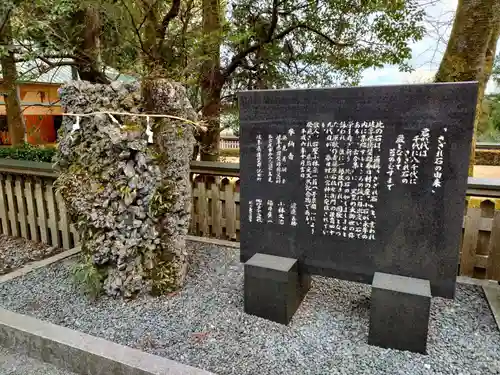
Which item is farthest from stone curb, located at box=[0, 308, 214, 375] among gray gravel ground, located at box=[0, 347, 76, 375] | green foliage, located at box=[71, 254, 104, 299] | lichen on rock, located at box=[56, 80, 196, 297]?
lichen on rock, located at box=[56, 80, 196, 297]

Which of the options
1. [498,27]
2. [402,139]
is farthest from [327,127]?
[498,27]

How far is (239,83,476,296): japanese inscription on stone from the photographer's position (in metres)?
2.30

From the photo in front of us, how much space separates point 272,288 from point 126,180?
59.1 inches

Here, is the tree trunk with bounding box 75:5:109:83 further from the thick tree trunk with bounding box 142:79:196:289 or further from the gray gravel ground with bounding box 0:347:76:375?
the gray gravel ground with bounding box 0:347:76:375

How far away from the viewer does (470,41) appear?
3.95 metres

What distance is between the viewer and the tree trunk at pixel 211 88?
6.18 meters

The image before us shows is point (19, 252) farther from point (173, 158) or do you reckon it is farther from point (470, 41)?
point (470, 41)

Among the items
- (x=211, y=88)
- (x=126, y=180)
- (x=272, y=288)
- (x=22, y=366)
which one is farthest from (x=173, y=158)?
(x=211, y=88)

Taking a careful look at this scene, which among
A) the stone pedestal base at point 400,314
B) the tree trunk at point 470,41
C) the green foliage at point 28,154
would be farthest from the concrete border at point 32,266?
the tree trunk at point 470,41

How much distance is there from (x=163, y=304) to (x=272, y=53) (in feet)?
16.8

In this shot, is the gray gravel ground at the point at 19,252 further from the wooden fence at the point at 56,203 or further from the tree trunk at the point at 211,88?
the tree trunk at the point at 211,88

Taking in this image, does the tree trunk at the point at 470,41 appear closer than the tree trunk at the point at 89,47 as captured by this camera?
Yes

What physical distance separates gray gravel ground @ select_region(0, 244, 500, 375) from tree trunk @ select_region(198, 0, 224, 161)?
3473 millimetres

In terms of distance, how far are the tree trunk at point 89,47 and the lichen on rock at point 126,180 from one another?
2743 mm
